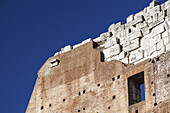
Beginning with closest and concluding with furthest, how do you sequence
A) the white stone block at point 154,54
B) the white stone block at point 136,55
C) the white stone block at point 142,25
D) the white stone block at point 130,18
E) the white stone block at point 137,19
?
the white stone block at point 154,54 < the white stone block at point 136,55 < the white stone block at point 142,25 < the white stone block at point 137,19 < the white stone block at point 130,18

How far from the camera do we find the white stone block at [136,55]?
28259 millimetres

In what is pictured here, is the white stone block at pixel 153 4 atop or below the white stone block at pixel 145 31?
atop

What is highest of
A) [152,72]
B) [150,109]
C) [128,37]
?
[128,37]

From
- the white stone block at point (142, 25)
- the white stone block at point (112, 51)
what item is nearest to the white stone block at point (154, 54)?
the white stone block at point (142, 25)

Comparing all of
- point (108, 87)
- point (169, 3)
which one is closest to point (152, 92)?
point (108, 87)

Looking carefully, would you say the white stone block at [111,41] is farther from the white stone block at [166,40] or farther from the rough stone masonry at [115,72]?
the white stone block at [166,40]

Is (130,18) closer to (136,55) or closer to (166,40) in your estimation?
(136,55)

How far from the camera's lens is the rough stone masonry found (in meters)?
26.7

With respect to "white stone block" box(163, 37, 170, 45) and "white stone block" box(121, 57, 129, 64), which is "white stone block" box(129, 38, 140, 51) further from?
"white stone block" box(163, 37, 170, 45)

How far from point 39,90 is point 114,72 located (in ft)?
16.1

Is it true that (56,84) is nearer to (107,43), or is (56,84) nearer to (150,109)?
(107,43)

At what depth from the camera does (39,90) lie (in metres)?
31.6

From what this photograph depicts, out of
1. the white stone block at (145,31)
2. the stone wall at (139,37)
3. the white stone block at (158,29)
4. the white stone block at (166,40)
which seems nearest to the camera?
the white stone block at (166,40)

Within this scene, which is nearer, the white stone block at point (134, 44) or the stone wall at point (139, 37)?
the stone wall at point (139, 37)
